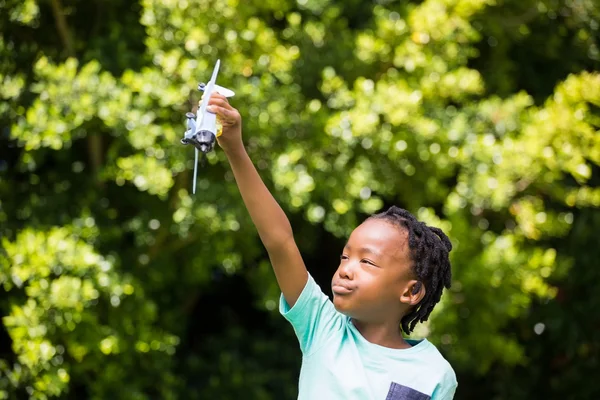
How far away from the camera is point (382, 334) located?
1990 mm

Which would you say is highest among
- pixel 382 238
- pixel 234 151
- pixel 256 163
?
pixel 234 151

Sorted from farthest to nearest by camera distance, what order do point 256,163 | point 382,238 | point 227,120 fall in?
point 256,163, point 382,238, point 227,120

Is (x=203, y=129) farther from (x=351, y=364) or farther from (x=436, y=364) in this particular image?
(x=436, y=364)

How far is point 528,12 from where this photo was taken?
506 centimetres

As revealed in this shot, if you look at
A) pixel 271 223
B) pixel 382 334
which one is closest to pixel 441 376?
pixel 382 334

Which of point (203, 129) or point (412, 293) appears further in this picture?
point (412, 293)

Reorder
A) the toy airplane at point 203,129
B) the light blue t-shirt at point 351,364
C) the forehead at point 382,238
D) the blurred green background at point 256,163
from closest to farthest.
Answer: the toy airplane at point 203,129
the light blue t-shirt at point 351,364
the forehead at point 382,238
the blurred green background at point 256,163

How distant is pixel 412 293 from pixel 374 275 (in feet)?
0.42

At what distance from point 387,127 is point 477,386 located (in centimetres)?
253

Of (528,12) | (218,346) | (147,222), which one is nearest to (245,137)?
(147,222)

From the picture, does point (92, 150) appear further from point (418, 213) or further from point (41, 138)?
point (418, 213)

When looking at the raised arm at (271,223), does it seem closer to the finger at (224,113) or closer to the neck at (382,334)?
the finger at (224,113)

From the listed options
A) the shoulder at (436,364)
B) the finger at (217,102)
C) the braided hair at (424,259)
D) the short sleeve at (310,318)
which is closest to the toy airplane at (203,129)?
the finger at (217,102)

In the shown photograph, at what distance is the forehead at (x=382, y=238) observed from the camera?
1953mm
